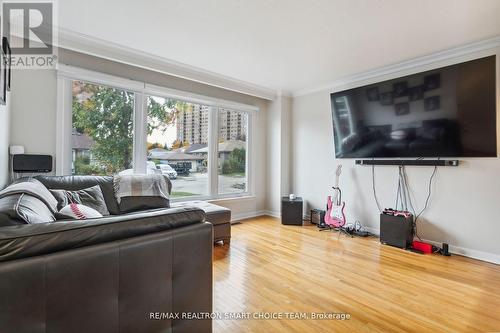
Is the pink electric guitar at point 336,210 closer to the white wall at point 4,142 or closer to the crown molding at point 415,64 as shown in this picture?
the crown molding at point 415,64

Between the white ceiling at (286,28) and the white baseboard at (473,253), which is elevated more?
the white ceiling at (286,28)

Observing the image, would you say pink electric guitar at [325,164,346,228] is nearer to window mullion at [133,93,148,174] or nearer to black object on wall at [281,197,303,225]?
black object on wall at [281,197,303,225]

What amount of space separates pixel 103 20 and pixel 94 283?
2.53 m

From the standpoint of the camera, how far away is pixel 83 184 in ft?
8.84

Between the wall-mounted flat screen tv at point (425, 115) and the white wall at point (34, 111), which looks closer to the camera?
the white wall at point (34, 111)

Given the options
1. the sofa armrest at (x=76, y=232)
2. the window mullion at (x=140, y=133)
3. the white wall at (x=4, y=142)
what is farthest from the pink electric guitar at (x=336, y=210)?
the white wall at (x=4, y=142)

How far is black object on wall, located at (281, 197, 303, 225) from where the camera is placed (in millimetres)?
4273

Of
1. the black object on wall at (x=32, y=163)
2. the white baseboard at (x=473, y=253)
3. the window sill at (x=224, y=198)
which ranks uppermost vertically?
the black object on wall at (x=32, y=163)

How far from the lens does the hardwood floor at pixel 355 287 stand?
66.6 inches

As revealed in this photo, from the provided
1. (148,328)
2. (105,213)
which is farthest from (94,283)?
(105,213)

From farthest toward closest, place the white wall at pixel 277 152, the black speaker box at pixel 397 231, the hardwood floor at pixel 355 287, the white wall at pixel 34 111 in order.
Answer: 1. the white wall at pixel 277 152
2. the black speaker box at pixel 397 231
3. the white wall at pixel 34 111
4. the hardwood floor at pixel 355 287

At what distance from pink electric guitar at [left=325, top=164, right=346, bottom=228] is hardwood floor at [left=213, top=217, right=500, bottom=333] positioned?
562mm

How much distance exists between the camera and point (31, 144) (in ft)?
8.91

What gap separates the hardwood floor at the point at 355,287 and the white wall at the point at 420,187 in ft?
1.15
